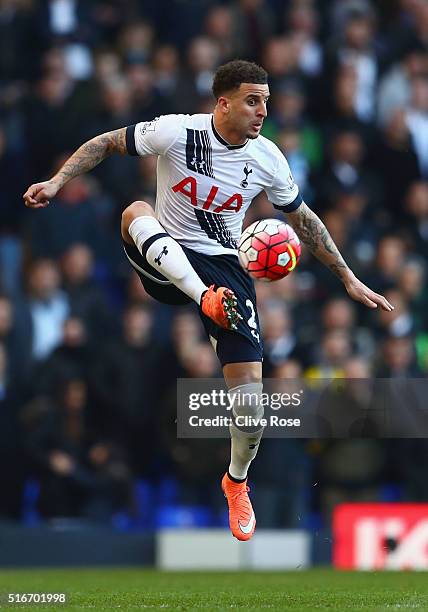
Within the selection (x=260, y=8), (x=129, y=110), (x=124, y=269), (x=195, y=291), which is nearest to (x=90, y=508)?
(x=124, y=269)

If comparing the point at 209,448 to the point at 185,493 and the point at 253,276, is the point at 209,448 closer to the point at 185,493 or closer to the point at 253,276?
the point at 185,493

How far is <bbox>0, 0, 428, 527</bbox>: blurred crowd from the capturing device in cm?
1316

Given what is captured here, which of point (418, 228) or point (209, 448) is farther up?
point (418, 228)

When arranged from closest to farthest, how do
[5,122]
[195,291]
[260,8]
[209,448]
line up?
[195,291]
[209,448]
[5,122]
[260,8]

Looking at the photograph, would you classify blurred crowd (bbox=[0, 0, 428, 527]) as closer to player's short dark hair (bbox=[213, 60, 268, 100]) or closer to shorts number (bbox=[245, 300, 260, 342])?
shorts number (bbox=[245, 300, 260, 342])

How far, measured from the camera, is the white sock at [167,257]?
29.0 ft

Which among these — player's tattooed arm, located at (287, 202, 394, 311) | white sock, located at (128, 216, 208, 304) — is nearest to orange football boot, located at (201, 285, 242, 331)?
white sock, located at (128, 216, 208, 304)

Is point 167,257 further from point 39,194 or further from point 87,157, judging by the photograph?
point 39,194

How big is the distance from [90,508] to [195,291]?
16.8 feet

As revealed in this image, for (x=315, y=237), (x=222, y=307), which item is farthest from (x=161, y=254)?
(x=315, y=237)

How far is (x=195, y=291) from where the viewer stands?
28.8ft

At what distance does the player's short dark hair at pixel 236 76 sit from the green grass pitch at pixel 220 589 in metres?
3.13

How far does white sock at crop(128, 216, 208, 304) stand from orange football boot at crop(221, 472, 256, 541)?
1.45 metres

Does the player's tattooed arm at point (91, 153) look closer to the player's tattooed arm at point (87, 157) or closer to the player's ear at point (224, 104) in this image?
the player's tattooed arm at point (87, 157)
